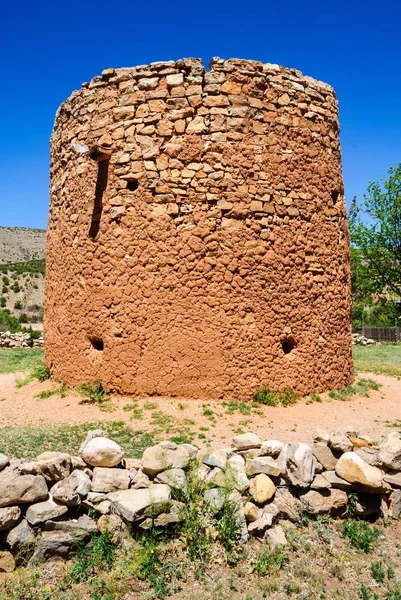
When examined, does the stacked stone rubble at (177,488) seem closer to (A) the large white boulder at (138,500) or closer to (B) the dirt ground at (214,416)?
(A) the large white boulder at (138,500)

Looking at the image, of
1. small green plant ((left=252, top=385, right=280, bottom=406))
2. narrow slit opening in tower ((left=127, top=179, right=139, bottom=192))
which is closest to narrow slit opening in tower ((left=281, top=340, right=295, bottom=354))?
small green plant ((left=252, top=385, right=280, bottom=406))

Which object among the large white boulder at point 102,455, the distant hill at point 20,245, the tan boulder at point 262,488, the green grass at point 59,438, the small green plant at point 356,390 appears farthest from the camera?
the distant hill at point 20,245

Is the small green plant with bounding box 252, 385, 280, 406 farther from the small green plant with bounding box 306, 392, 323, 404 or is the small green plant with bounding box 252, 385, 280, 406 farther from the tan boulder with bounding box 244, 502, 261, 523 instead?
the tan boulder with bounding box 244, 502, 261, 523

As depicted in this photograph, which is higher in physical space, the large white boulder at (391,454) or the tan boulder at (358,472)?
the large white boulder at (391,454)

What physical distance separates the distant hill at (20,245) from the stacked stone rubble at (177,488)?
193 ft

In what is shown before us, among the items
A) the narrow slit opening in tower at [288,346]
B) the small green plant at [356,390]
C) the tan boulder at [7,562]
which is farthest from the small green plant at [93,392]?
the tan boulder at [7,562]

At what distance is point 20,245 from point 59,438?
6224 cm

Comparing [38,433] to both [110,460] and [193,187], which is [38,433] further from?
[193,187]

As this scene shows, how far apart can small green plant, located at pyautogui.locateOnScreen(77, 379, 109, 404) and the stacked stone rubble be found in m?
3.43

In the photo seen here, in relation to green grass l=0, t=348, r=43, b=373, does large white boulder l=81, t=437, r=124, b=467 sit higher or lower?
higher

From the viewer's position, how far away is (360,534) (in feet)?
12.4

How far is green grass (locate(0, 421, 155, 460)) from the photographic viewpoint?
5.52 meters

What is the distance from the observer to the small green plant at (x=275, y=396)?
7.71m

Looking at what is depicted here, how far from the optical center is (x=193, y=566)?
131 inches
